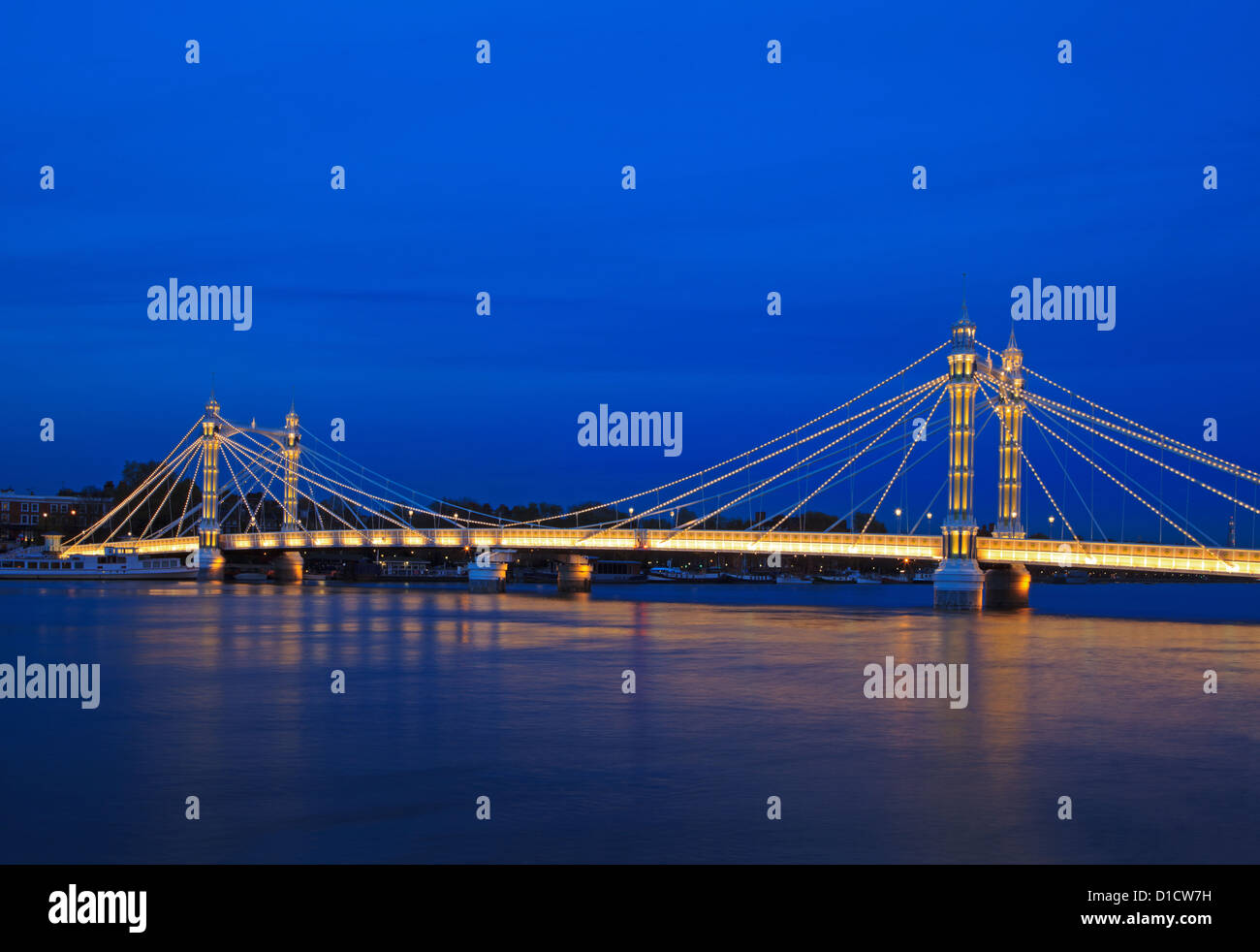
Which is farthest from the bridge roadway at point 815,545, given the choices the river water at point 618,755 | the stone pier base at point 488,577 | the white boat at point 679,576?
the white boat at point 679,576

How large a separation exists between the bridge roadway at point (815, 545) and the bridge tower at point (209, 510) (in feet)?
25.7

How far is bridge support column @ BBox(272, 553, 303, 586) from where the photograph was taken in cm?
9862

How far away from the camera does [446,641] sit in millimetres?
38656

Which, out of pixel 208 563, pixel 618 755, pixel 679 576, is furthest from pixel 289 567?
pixel 618 755

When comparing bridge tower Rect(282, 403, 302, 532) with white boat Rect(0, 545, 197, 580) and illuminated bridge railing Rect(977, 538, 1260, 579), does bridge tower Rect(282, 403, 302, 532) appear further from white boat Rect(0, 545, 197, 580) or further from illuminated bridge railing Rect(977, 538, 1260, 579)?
illuminated bridge railing Rect(977, 538, 1260, 579)

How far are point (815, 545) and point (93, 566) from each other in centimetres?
5865

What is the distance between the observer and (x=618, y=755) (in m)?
17.9

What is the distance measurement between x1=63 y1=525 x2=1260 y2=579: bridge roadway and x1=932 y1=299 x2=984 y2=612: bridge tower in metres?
1.43

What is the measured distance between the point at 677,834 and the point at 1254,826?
20.0ft

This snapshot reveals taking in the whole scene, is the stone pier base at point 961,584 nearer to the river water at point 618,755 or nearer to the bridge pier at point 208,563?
the river water at point 618,755

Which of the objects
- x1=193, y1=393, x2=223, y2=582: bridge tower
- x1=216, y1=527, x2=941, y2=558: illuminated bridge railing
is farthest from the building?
x1=216, y1=527, x2=941, y2=558: illuminated bridge railing
